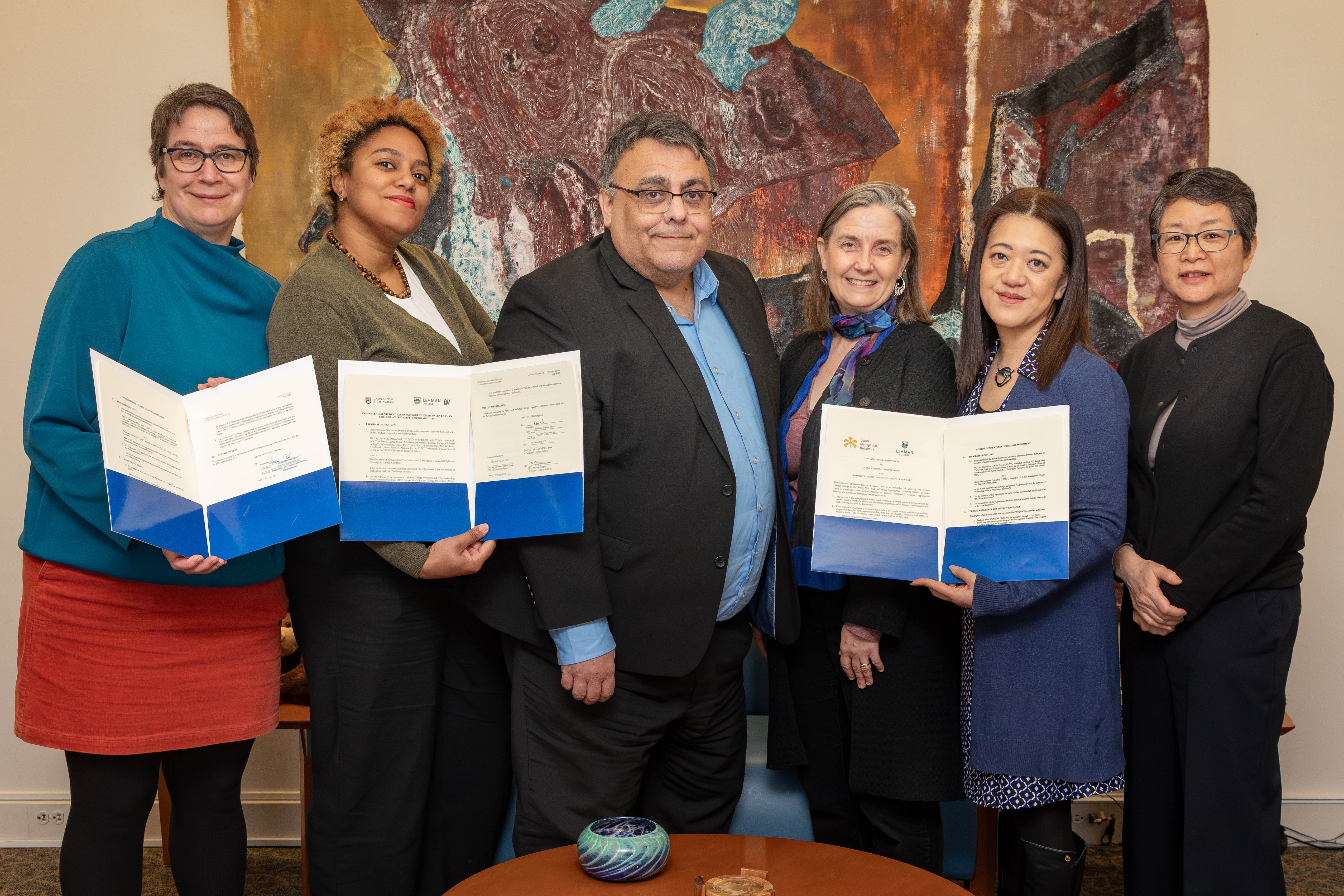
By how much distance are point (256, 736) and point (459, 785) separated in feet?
1.94

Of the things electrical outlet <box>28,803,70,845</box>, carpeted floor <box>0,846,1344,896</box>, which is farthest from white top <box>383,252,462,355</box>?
electrical outlet <box>28,803,70,845</box>

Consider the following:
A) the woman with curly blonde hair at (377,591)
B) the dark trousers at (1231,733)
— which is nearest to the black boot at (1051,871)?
the dark trousers at (1231,733)

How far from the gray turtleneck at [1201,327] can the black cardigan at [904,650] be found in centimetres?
48

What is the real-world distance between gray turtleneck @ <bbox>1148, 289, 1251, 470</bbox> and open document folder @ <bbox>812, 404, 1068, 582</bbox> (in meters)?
0.50

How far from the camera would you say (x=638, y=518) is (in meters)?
1.98

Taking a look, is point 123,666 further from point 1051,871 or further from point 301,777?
point 1051,871

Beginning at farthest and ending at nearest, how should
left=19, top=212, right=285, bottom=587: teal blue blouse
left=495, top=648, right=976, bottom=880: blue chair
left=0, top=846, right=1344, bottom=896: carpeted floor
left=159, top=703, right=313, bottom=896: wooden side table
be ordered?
1. left=0, top=846, right=1344, bottom=896: carpeted floor
2. left=159, top=703, right=313, bottom=896: wooden side table
3. left=495, top=648, right=976, bottom=880: blue chair
4. left=19, top=212, right=285, bottom=587: teal blue blouse

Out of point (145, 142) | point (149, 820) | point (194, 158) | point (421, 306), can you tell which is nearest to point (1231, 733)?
point (421, 306)

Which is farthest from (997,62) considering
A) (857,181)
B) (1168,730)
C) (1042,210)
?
(1168,730)

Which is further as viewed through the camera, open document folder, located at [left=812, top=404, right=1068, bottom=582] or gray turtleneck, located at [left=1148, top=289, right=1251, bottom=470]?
gray turtleneck, located at [left=1148, top=289, right=1251, bottom=470]

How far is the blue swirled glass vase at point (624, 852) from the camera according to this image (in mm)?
1584

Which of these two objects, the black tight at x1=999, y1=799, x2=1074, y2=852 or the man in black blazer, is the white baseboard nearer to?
the man in black blazer

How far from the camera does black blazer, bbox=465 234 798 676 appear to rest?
1941 millimetres

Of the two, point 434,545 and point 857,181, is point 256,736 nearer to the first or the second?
point 434,545
